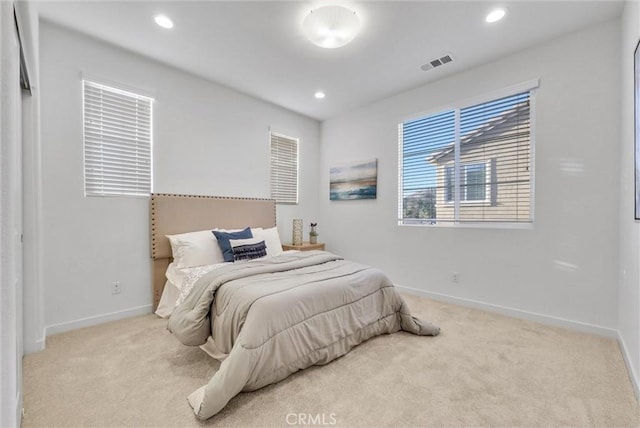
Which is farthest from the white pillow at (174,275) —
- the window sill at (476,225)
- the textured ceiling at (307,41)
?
the window sill at (476,225)

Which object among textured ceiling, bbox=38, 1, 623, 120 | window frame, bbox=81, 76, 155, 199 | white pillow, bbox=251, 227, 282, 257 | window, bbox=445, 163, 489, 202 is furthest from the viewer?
white pillow, bbox=251, 227, 282, 257

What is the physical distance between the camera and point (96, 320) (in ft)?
9.32

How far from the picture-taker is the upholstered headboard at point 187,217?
10.5 ft

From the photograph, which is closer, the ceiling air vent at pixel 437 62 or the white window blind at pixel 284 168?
the ceiling air vent at pixel 437 62

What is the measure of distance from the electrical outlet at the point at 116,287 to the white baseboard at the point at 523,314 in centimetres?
344

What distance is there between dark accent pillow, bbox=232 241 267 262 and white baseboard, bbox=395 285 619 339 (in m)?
2.10

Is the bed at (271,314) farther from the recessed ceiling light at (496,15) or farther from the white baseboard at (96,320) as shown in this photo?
the recessed ceiling light at (496,15)

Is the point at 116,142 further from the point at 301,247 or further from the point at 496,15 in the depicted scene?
the point at 496,15

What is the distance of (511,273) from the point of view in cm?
311

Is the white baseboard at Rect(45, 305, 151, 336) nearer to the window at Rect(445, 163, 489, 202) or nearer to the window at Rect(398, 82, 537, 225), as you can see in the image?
the window at Rect(398, 82, 537, 225)

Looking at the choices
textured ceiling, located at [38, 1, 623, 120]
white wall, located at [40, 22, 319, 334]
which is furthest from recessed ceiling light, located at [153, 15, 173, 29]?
white wall, located at [40, 22, 319, 334]

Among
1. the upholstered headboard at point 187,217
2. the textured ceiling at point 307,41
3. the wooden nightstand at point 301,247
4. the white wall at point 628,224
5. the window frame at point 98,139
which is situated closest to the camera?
the white wall at point 628,224

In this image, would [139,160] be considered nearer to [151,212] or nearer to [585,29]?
[151,212]

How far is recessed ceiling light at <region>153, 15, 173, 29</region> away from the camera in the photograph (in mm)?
2525
